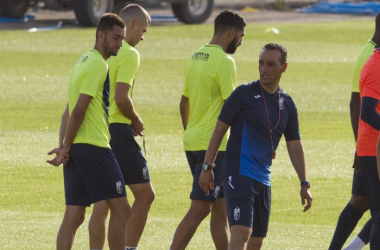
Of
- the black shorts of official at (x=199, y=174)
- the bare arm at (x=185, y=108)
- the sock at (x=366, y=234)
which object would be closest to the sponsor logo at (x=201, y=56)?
the bare arm at (x=185, y=108)

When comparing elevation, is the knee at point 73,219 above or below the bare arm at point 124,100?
below

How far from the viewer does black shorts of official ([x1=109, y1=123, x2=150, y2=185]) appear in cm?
792

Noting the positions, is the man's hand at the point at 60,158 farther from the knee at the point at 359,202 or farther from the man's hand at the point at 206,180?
the knee at the point at 359,202

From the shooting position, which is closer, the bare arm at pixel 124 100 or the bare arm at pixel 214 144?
the bare arm at pixel 214 144

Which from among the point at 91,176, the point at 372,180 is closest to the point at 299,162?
the point at 372,180

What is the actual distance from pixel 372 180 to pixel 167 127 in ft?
27.2

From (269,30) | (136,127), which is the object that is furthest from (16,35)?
(136,127)

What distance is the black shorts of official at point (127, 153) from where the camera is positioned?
792 cm

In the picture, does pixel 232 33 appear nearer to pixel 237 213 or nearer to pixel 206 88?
pixel 206 88

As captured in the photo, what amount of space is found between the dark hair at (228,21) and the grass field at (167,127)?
206cm

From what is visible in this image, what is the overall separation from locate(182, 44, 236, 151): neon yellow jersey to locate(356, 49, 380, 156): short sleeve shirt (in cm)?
104

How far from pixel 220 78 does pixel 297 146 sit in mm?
915

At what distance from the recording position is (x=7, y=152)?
12891 millimetres

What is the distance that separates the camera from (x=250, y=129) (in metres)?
6.74
